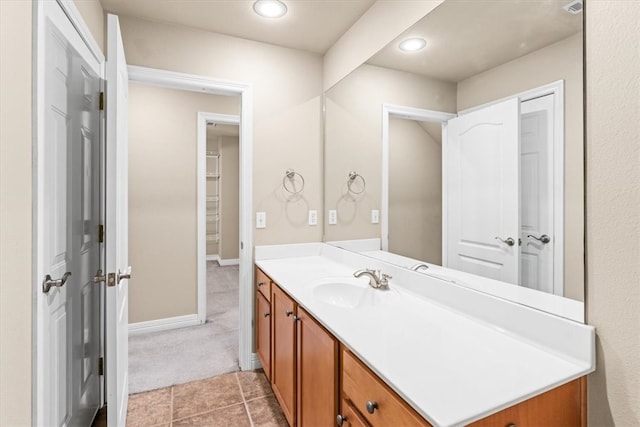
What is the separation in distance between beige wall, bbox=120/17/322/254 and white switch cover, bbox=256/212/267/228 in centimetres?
3

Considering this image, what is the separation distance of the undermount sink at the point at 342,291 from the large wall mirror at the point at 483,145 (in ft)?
0.92

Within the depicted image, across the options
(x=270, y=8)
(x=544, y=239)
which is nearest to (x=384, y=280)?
(x=544, y=239)

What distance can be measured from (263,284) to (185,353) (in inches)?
42.3

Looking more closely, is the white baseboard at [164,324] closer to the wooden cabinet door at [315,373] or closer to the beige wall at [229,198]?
the wooden cabinet door at [315,373]

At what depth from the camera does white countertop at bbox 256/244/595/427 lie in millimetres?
815

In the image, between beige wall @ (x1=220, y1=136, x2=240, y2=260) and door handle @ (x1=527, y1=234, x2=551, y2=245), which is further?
beige wall @ (x1=220, y1=136, x2=240, y2=260)

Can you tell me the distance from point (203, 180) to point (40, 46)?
2.34 meters

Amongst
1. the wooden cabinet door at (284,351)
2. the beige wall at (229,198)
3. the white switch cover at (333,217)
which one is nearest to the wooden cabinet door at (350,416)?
the wooden cabinet door at (284,351)

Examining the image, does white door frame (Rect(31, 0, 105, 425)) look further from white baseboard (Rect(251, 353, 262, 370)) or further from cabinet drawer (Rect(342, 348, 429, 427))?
white baseboard (Rect(251, 353, 262, 370))

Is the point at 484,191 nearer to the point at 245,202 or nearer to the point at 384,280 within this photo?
the point at 384,280

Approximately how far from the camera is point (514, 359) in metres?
1.01

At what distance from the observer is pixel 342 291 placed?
1.88 metres

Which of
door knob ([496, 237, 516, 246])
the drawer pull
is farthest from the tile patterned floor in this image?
door knob ([496, 237, 516, 246])

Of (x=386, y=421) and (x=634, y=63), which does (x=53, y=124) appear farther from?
(x=634, y=63)
